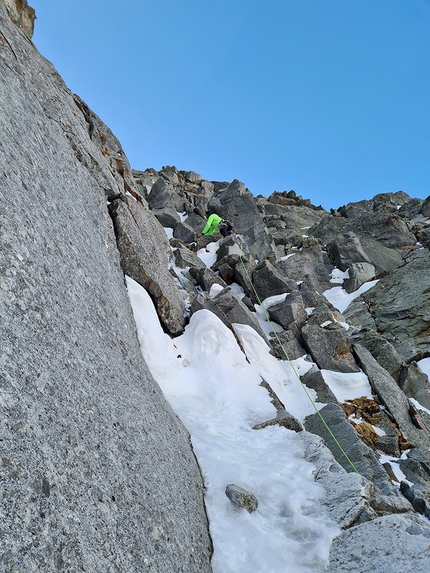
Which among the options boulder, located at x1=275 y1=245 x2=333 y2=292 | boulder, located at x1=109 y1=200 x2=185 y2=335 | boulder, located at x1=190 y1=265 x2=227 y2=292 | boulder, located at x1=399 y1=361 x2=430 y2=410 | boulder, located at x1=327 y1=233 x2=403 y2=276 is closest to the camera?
boulder, located at x1=109 y1=200 x2=185 y2=335

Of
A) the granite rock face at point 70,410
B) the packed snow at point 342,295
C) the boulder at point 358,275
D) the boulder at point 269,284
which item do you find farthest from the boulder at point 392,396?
the boulder at point 358,275

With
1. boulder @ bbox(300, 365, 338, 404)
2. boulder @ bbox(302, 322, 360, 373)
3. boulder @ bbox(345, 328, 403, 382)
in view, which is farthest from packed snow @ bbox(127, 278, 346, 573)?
boulder @ bbox(345, 328, 403, 382)

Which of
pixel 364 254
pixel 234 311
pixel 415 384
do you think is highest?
pixel 364 254

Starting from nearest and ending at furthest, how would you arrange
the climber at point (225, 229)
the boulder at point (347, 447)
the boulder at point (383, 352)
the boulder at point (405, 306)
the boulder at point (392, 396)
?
the boulder at point (347, 447) → the boulder at point (392, 396) → the boulder at point (383, 352) → the boulder at point (405, 306) → the climber at point (225, 229)

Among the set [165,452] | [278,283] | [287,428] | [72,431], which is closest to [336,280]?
[278,283]

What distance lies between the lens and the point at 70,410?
325 cm

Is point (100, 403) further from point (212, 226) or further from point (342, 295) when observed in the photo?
point (212, 226)

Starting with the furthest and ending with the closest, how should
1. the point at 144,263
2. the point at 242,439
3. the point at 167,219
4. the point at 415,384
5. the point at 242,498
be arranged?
the point at 167,219 < the point at 415,384 < the point at 144,263 < the point at 242,439 < the point at 242,498

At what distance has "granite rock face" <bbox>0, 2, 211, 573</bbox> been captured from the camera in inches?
96.5

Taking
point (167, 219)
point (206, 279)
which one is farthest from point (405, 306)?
point (167, 219)

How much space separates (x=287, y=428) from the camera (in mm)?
7754

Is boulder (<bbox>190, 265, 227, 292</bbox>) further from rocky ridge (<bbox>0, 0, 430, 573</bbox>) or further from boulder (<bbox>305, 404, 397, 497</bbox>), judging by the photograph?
boulder (<bbox>305, 404, 397, 497</bbox>)

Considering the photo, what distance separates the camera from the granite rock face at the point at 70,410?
8.04 ft

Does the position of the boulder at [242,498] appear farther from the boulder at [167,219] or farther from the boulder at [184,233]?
the boulder at [167,219]
